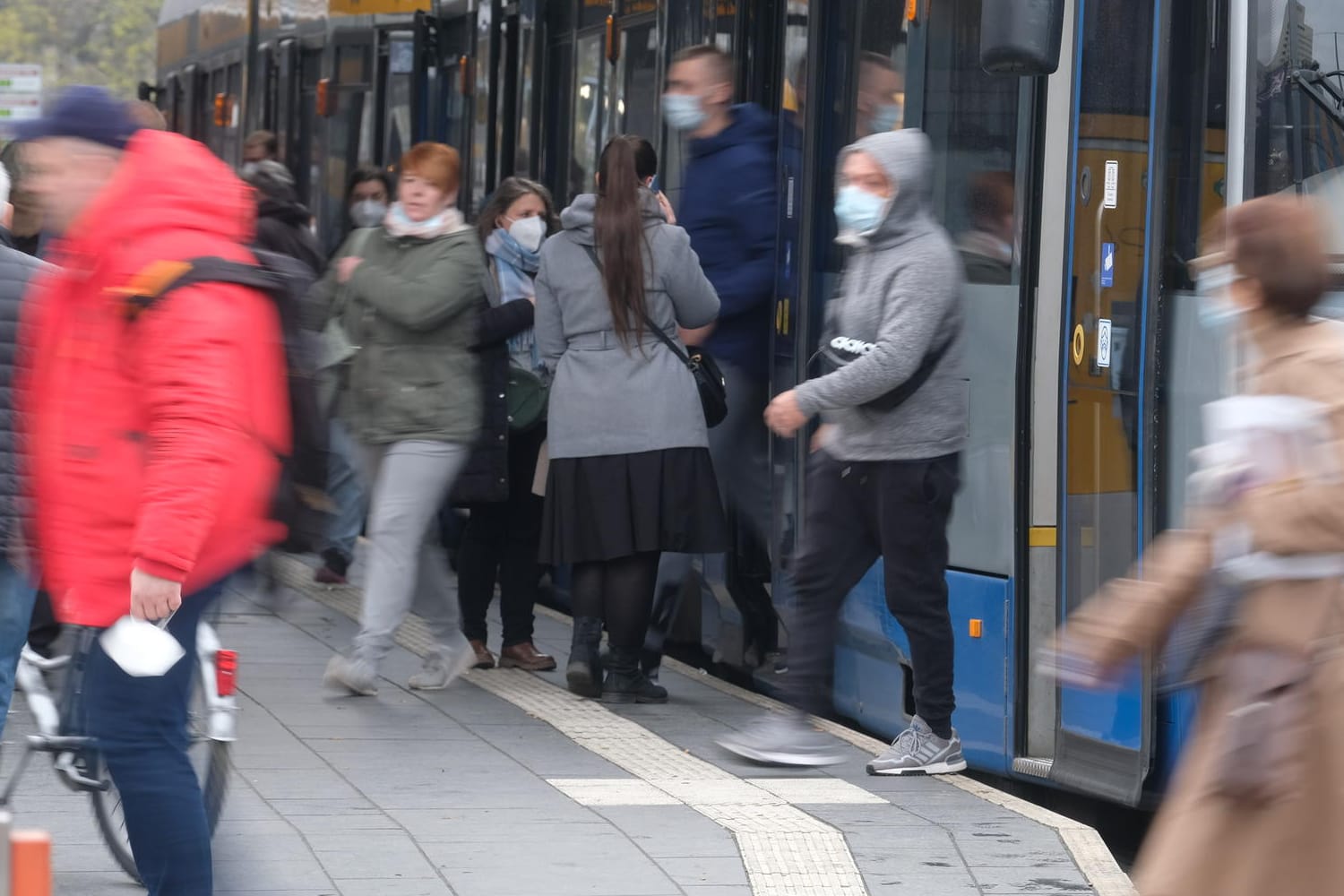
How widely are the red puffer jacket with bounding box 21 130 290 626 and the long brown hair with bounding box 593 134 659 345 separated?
3331 mm

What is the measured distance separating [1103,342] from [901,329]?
0.51m

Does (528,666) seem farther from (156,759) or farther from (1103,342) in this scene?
(156,759)

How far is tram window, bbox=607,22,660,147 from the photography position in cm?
919

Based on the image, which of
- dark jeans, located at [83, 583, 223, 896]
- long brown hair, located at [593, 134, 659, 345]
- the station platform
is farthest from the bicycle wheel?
long brown hair, located at [593, 134, 659, 345]

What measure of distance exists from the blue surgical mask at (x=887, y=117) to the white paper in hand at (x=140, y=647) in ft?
11.6

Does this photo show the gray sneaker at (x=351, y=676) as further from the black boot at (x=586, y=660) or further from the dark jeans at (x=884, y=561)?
the dark jeans at (x=884, y=561)

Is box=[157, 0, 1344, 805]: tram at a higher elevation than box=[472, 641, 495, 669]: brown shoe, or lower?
higher

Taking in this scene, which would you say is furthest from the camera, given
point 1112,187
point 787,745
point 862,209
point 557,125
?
point 557,125

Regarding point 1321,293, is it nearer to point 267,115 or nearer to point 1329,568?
point 1329,568

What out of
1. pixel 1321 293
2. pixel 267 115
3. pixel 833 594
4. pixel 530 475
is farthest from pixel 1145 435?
pixel 267 115

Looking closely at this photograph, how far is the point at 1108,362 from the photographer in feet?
20.5

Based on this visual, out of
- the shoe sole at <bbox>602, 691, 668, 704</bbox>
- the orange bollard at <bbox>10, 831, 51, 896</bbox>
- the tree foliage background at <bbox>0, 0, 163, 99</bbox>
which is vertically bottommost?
the shoe sole at <bbox>602, 691, 668, 704</bbox>

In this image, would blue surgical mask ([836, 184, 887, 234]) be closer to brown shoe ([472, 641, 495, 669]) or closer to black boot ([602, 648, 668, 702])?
black boot ([602, 648, 668, 702])

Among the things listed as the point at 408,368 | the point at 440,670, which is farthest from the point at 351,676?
the point at 408,368
